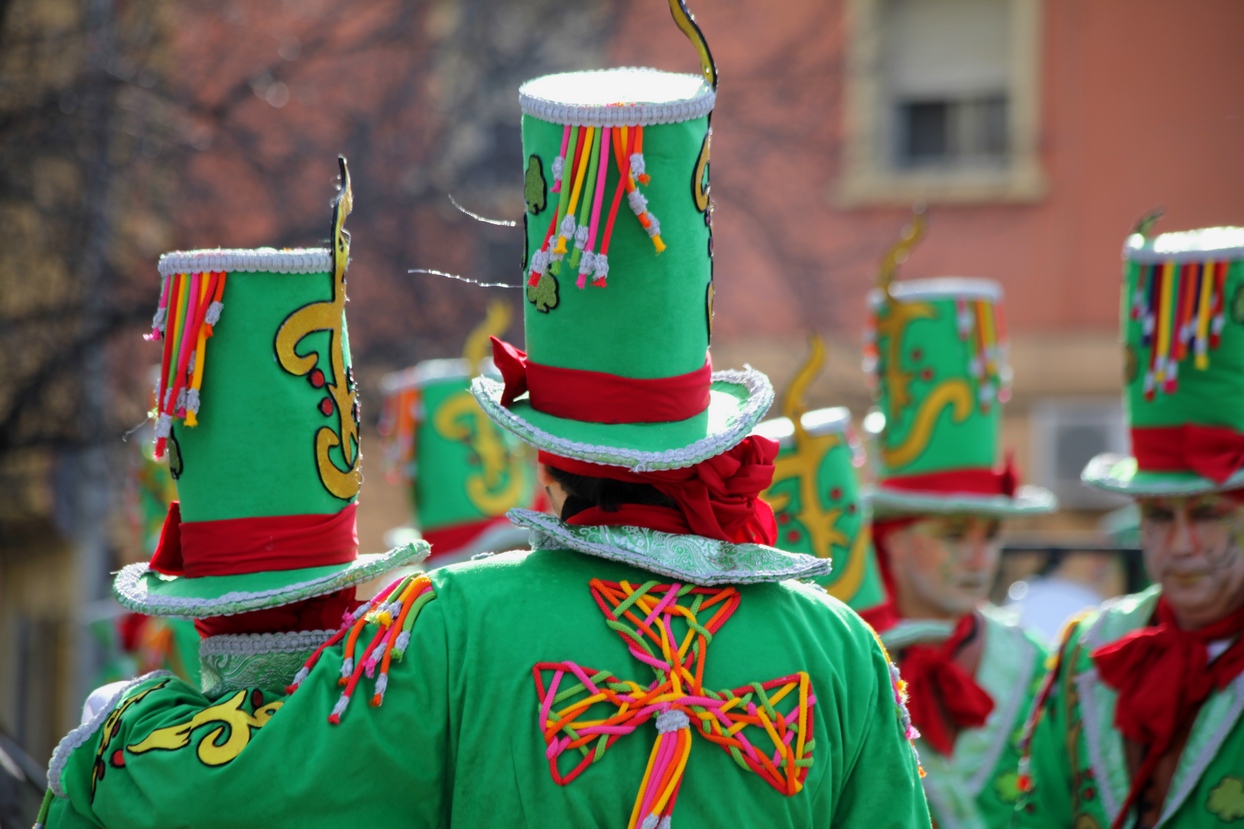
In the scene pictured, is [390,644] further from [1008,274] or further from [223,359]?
[1008,274]

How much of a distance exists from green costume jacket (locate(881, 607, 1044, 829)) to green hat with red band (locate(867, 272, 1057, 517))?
45cm

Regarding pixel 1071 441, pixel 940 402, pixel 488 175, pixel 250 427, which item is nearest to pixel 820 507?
pixel 940 402

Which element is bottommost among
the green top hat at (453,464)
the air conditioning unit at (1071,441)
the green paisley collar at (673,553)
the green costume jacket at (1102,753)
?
the air conditioning unit at (1071,441)

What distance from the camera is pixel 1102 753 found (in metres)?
3.87

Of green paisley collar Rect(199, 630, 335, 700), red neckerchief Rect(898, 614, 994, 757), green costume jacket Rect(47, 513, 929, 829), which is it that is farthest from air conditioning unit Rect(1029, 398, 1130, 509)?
green paisley collar Rect(199, 630, 335, 700)

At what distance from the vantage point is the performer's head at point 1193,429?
3.80m

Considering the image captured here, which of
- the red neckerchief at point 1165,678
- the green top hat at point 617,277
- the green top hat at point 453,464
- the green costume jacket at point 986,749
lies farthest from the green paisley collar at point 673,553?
the green top hat at point 453,464

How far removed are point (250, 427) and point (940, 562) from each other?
112 inches

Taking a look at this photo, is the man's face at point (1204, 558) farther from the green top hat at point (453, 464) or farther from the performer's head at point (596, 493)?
the green top hat at point (453, 464)

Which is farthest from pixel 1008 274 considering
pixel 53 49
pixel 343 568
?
pixel 343 568

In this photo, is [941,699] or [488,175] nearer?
[941,699]

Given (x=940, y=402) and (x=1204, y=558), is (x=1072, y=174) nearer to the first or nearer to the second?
(x=940, y=402)

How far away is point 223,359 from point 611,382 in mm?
654

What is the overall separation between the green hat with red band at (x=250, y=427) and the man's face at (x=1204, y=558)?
6.59 feet
